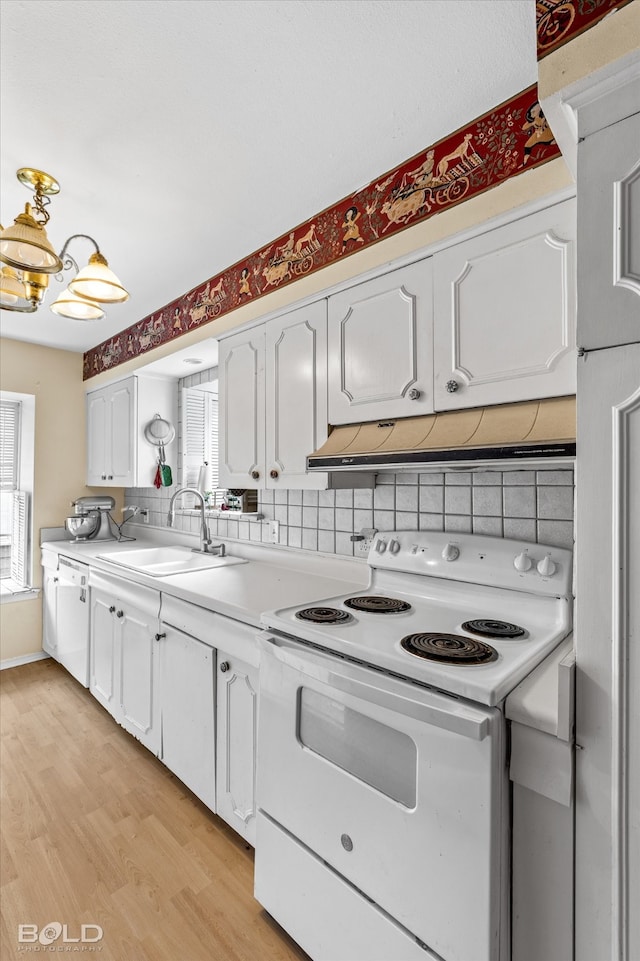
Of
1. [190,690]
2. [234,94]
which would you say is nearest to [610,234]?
[234,94]

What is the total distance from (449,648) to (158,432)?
104 inches

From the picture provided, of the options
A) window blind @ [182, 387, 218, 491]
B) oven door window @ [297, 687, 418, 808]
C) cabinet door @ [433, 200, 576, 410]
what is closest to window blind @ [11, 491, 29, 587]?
window blind @ [182, 387, 218, 491]

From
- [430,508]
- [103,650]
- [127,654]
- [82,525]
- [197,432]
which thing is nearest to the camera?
[430,508]

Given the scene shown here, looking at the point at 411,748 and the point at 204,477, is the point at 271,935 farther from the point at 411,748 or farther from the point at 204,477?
the point at 204,477

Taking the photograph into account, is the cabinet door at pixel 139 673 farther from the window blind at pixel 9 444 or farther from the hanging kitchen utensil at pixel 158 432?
the window blind at pixel 9 444

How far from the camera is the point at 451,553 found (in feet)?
5.37

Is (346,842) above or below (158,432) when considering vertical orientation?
Answer: below

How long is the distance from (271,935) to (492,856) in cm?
94

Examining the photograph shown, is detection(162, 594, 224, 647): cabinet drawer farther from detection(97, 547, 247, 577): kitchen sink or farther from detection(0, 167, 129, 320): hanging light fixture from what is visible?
detection(0, 167, 129, 320): hanging light fixture

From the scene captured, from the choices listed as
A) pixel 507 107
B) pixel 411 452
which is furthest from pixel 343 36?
pixel 411 452

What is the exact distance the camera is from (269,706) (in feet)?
4.58

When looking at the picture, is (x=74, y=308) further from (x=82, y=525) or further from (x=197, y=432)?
(x=82, y=525)

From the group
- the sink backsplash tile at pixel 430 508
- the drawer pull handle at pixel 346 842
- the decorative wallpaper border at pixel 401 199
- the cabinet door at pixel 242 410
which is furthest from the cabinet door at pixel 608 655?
the cabinet door at pixel 242 410

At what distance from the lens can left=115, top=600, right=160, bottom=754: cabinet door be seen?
2.13 m
